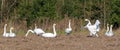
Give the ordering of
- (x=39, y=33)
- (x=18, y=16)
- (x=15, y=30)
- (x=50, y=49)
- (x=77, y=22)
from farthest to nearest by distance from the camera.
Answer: (x=18, y=16)
(x=77, y=22)
(x=15, y=30)
(x=39, y=33)
(x=50, y=49)

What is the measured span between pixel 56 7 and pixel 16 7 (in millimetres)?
2797

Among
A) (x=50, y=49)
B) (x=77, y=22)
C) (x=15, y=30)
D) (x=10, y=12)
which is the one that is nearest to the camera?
(x=50, y=49)

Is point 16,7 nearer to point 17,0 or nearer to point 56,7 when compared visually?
point 17,0

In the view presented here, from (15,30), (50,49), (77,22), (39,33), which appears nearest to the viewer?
(50,49)

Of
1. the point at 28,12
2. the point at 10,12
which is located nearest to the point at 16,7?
the point at 10,12

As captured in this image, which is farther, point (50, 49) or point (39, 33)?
point (39, 33)

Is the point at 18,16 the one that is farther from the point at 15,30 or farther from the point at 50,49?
the point at 50,49

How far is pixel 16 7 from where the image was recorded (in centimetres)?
2539

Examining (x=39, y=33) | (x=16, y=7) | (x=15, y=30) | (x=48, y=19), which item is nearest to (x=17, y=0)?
(x=16, y=7)

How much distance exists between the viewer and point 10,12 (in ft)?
81.9

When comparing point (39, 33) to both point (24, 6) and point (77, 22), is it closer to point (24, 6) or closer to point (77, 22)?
point (77, 22)

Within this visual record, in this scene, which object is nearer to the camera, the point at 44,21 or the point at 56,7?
the point at 44,21

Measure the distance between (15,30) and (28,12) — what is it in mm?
4173

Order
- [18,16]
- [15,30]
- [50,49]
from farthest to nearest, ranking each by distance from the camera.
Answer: [18,16] < [15,30] < [50,49]
